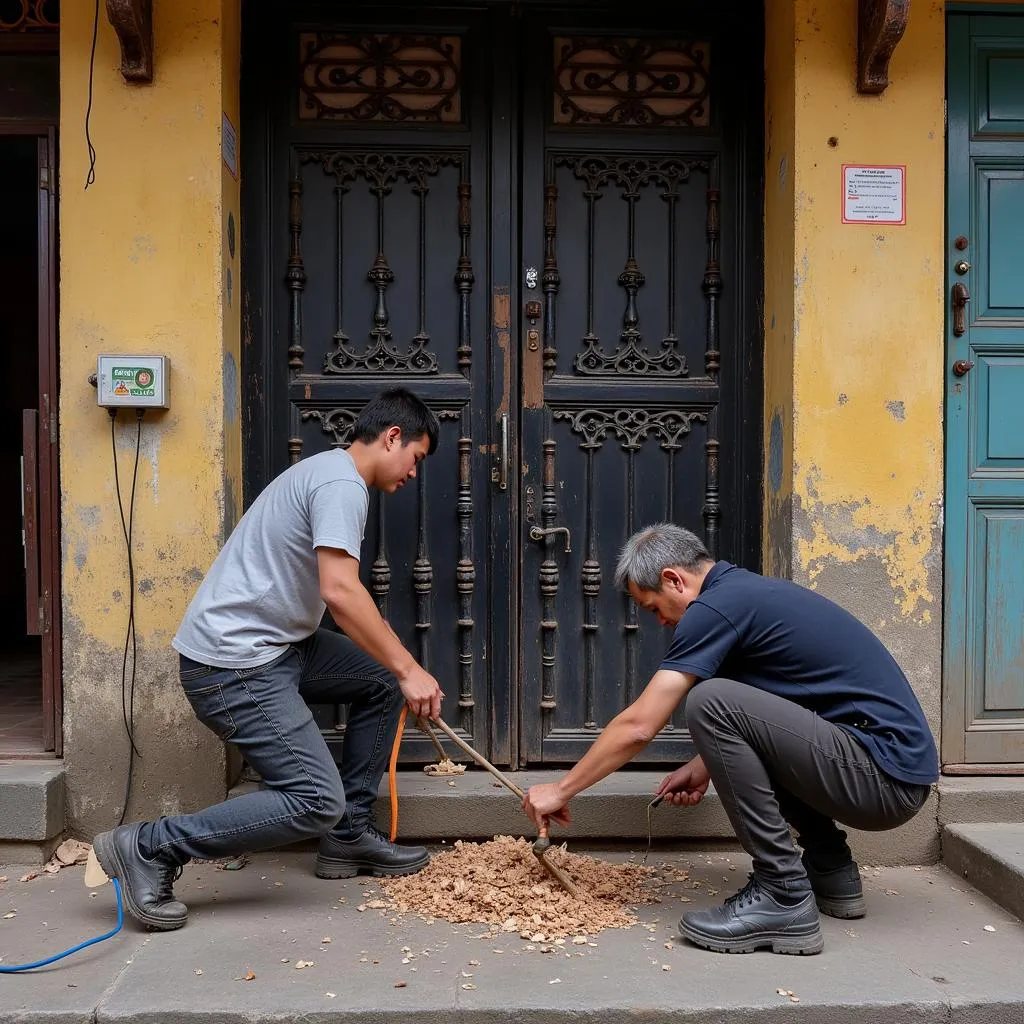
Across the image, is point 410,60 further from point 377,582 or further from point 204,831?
point 204,831

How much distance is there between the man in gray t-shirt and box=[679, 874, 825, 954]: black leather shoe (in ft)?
3.43

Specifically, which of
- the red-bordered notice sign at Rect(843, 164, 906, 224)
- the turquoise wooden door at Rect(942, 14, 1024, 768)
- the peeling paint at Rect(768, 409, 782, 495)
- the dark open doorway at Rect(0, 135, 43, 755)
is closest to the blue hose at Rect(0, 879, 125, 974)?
the peeling paint at Rect(768, 409, 782, 495)

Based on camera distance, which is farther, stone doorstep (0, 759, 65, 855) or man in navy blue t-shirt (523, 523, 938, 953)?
stone doorstep (0, 759, 65, 855)

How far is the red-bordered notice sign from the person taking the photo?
3719mm

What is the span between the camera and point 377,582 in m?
3.98

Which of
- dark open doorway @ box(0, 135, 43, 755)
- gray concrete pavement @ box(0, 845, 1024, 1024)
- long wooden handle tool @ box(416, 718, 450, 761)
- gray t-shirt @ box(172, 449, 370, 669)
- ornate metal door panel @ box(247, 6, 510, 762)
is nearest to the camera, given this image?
gray concrete pavement @ box(0, 845, 1024, 1024)

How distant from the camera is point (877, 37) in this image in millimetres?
3529

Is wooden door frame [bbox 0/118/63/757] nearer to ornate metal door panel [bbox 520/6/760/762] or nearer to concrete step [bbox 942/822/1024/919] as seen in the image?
ornate metal door panel [bbox 520/6/760/762]

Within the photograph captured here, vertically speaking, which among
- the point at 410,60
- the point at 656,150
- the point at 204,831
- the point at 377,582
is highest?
the point at 410,60

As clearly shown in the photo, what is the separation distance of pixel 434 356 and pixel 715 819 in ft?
6.83

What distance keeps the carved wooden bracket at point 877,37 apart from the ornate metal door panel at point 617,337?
53 centimetres

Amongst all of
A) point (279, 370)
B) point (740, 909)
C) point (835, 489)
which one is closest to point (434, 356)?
point (279, 370)

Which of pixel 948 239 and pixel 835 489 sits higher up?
pixel 948 239

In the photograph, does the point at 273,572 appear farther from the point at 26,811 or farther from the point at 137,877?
the point at 26,811
